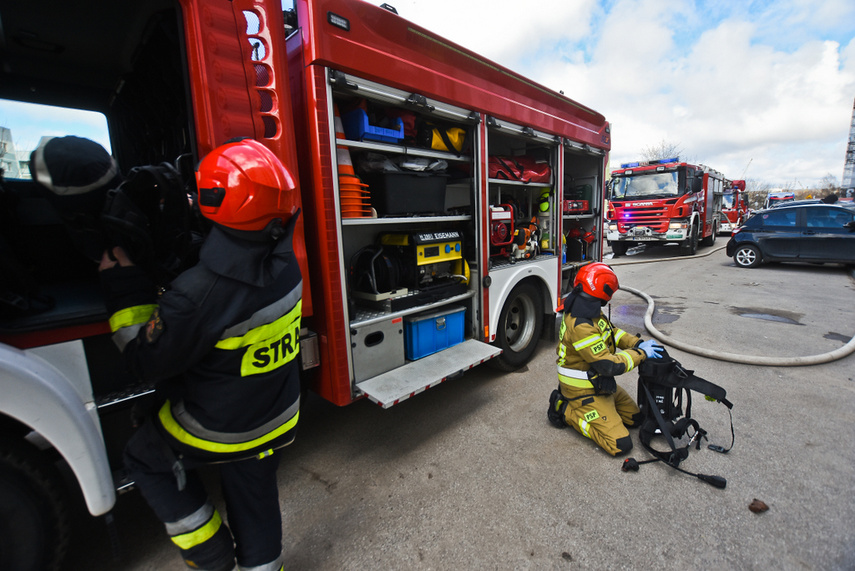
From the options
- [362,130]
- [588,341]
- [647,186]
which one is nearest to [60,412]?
[362,130]

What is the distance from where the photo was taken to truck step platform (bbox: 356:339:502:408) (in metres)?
2.52

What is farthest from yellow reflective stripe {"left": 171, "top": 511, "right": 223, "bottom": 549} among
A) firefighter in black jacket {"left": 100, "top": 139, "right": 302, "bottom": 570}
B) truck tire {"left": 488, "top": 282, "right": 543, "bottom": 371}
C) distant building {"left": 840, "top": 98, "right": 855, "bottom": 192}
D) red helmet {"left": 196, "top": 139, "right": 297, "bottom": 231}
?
distant building {"left": 840, "top": 98, "right": 855, "bottom": 192}

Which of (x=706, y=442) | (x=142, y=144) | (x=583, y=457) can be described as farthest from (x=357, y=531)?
(x=142, y=144)

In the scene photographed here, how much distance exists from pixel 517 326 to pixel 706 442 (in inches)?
78.9

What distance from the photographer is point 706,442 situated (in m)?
2.79

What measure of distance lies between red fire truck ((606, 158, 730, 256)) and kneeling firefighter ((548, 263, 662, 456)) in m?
9.93

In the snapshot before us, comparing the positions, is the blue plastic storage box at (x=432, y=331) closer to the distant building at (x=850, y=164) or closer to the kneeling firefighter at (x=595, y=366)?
the kneeling firefighter at (x=595, y=366)

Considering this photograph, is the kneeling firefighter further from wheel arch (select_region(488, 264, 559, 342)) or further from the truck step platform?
wheel arch (select_region(488, 264, 559, 342))

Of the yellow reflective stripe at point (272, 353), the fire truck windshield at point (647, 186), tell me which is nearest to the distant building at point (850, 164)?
the fire truck windshield at point (647, 186)

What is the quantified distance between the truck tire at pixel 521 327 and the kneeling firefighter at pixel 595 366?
103 cm

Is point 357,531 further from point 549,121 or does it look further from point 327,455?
point 549,121

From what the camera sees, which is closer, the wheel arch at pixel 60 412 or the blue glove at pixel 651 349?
the wheel arch at pixel 60 412

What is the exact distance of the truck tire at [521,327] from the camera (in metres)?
4.03

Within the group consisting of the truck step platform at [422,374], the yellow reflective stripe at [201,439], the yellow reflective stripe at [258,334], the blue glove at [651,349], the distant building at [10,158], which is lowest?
the truck step platform at [422,374]
